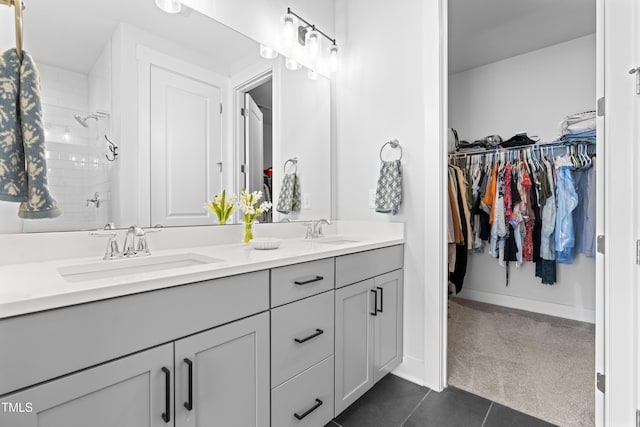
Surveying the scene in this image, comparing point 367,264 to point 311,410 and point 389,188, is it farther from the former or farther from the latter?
point 311,410

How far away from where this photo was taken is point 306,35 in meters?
2.10

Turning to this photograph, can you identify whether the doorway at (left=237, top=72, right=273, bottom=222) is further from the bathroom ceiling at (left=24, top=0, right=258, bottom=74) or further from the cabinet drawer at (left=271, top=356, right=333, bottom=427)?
the cabinet drawer at (left=271, top=356, right=333, bottom=427)

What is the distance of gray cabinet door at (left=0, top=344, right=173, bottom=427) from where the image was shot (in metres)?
0.69

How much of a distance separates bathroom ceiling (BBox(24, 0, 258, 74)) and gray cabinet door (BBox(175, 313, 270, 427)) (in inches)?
45.7

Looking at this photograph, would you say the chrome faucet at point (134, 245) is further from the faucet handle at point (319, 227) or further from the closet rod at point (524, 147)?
the closet rod at point (524, 147)

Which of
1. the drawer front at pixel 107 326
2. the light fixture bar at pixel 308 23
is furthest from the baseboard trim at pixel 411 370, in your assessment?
the light fixture bar at pixel 308 23

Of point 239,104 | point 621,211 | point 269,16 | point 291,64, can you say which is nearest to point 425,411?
point 621,211

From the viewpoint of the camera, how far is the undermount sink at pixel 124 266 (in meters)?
1.08

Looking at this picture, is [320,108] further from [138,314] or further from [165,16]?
[138,314]

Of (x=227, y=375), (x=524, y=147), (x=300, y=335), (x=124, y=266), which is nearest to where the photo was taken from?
(x=227, y=375)

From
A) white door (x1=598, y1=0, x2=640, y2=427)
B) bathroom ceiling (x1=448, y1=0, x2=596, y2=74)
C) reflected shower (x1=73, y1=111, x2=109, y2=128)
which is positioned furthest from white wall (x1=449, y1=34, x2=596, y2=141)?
reflected shower (x1=73, y1=111, x2=109, y2=128)

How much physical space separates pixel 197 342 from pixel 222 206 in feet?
2.80

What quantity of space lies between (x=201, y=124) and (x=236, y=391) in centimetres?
→ 125

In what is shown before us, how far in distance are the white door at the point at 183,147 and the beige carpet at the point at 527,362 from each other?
1.85m
